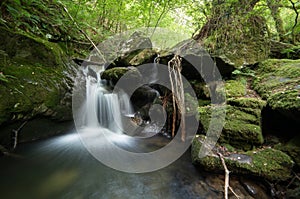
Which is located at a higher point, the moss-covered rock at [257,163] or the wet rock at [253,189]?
the moss-covered rock at [257,163]

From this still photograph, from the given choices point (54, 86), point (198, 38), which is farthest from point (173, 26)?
point (54, 86)

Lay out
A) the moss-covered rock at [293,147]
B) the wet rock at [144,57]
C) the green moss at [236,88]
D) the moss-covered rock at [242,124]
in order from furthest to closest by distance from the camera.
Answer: the wet rock at [144,57] → the green moss at [236,88] → the moss-covered rock at [242,124] → the moss-covered rock at [293,147]

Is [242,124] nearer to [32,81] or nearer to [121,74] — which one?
[121,74]

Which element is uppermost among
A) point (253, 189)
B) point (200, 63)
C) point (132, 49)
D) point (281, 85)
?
point (132, 49)

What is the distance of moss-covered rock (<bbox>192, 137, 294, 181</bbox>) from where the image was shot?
2.50 meters

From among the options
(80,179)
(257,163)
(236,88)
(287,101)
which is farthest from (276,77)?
(80,179)

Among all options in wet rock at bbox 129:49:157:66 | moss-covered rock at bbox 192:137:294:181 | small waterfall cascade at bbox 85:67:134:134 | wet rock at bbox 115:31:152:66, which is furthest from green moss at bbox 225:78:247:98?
wet rock at bbox 115:31:152:66

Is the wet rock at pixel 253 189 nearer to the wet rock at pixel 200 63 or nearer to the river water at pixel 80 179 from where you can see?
the river water at pixel 80 179

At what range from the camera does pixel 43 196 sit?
7.34 ft

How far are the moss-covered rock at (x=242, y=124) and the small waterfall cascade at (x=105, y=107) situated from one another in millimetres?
2550

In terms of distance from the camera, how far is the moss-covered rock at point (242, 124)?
304 centimetres

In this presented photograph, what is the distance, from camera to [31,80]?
3283 millimetres

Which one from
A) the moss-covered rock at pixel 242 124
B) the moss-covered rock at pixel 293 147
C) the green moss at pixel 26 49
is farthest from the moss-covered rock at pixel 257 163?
the green moss at pixel 26 49

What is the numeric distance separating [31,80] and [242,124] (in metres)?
4.09
